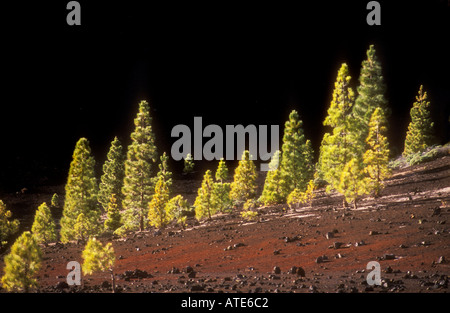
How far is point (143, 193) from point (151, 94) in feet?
254

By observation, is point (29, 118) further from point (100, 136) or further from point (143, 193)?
point (143, 193)

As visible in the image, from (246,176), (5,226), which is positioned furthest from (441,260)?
(5,226)

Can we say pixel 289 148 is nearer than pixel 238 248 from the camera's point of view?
No

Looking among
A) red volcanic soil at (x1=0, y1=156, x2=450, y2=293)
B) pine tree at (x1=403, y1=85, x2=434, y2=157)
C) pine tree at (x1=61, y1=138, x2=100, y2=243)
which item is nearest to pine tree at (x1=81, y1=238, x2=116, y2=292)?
red volcanic soil at (x1=0, y1=156, x2=450, y2=293)

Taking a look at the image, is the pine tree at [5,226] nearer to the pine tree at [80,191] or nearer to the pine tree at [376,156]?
the pine tree at [80,191]

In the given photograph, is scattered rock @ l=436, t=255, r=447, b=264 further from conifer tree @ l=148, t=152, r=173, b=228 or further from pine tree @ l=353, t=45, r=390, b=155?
pine tree @ l=353, t=45, r=390, b=155

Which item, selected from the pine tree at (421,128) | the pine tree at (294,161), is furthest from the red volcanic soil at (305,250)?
the pine tree at (421,128)

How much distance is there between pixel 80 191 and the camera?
119 feet

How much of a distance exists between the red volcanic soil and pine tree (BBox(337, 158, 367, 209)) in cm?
156

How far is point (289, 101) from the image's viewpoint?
10112 cm

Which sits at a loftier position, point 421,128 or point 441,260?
point 421,128

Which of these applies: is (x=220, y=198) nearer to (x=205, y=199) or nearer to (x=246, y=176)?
(x=205, y=199)

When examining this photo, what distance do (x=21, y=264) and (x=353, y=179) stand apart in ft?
72.1

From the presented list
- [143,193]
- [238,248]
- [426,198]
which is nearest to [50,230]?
[143,193]
